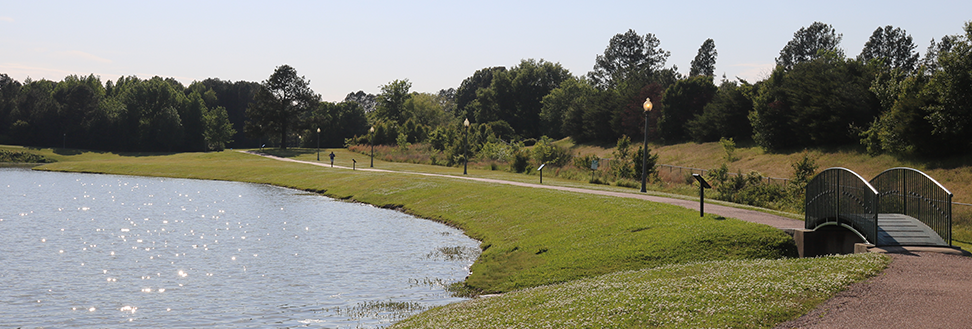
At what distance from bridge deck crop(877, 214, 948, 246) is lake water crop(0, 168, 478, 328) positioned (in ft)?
31.5

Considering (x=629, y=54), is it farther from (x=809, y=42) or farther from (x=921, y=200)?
(x=921, y=200)

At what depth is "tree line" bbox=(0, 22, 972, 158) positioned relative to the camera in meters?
45.9

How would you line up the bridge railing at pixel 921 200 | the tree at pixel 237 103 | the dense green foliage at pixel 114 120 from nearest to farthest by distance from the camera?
1. the bridge railing at pixel 921 200
2. the dense green foliage at pixel 114 120
3. the tree at pixel 237 103

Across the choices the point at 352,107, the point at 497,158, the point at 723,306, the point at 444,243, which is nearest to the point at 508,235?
the point at 444,243

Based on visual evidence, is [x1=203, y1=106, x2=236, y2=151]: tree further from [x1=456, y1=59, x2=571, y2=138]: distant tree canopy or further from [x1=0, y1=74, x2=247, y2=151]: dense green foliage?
[x1=456, y1=59, x2=571, y2=138]: distant tree canopy

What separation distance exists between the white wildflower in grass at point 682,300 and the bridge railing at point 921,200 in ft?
9.28

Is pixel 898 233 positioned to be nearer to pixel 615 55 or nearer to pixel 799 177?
pixel 799 177

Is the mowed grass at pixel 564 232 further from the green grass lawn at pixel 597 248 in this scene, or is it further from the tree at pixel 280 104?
the tree at pixel 280 104

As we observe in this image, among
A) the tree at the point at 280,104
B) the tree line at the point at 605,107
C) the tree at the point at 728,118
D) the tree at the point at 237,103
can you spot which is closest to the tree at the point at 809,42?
the tree line at the point at 605,107

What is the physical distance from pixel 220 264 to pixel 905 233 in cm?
1733

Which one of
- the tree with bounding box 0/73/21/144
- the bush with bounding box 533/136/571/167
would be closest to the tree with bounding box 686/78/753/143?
the bush with bounding box 533/136/571/167

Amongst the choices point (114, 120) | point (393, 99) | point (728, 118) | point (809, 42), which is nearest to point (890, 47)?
point (809, 42)

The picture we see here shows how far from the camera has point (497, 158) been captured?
209 feet

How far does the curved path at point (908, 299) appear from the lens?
29.2ft
